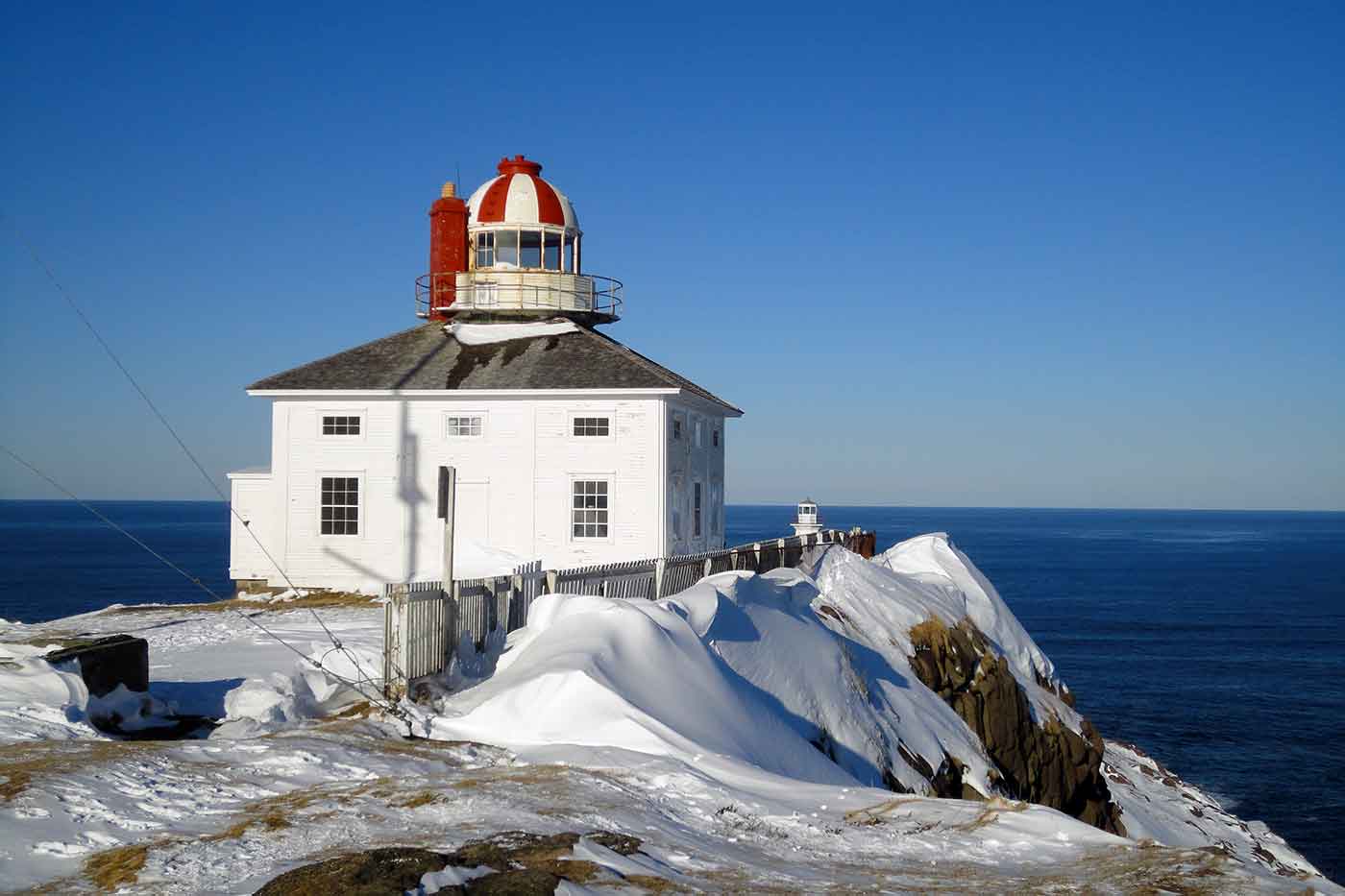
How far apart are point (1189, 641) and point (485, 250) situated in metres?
40.7

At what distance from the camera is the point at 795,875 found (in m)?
7.65

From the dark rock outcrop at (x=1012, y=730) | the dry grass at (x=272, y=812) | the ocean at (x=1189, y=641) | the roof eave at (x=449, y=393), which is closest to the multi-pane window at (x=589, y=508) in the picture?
the roof eave at (x=449, y=393)

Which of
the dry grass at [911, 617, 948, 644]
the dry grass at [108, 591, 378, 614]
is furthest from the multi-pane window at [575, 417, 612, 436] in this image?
the dry grass at [911, 617, 948, 644]

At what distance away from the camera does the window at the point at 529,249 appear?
101 feet

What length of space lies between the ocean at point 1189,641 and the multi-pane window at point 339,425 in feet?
75.0

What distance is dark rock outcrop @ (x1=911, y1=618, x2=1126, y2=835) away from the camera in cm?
2331

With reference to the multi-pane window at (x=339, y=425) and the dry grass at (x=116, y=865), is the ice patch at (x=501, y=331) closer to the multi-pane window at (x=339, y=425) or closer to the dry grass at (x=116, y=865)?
the multi-pane window at (x=339, y=425)

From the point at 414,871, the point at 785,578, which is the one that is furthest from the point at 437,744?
the point at 785,578

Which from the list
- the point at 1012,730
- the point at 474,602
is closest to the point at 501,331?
the point at 1012,730

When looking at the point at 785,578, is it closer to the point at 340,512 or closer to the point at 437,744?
the point at 340,512

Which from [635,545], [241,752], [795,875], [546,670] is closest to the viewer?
[795,875]

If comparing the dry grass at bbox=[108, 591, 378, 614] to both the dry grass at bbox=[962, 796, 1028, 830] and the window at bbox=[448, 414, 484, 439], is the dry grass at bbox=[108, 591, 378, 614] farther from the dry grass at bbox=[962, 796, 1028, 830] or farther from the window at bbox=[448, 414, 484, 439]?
the dry grass at bbox=[962, 796, 1028, 830]

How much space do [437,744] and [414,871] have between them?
4.98 metres

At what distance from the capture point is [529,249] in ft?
102
